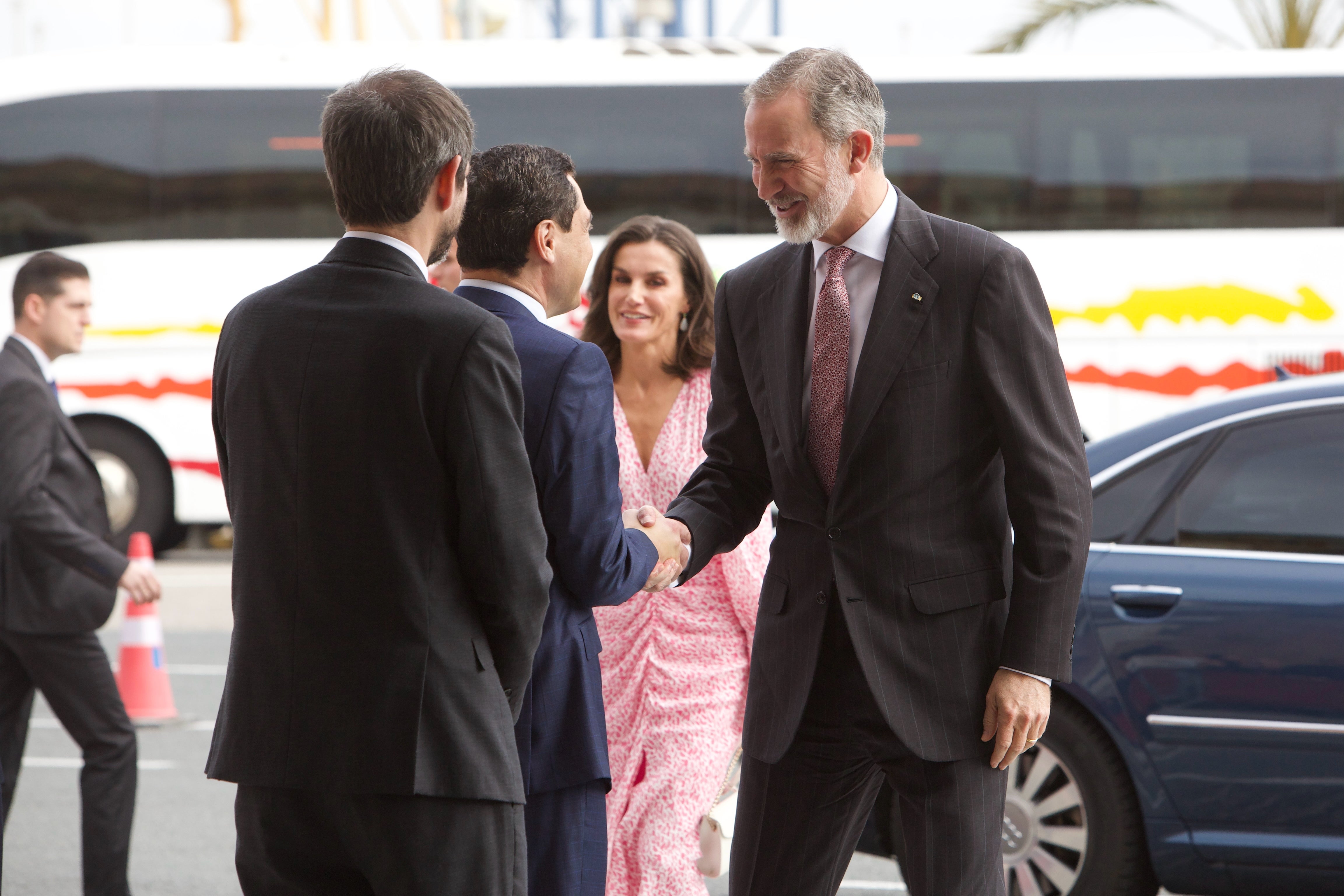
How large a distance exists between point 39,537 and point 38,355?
2.06ft

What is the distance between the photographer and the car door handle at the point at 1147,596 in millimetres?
4066

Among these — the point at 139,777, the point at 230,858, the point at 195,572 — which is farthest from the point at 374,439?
the point at 195,572

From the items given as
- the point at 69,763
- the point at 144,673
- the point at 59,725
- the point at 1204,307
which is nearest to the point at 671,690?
the point at 69,763

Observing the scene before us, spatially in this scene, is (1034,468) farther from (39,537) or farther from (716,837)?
(39,537)

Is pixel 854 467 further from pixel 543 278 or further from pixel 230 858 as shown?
pixel 230 858

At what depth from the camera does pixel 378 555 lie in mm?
2061

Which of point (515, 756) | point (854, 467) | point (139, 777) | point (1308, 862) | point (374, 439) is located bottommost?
point (139, 777)

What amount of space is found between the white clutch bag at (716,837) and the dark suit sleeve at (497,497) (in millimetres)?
1561

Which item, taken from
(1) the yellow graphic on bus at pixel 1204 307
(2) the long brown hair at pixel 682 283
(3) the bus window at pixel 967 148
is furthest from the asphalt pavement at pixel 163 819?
(1) the yellow graphic on bus at pixel 1204 307

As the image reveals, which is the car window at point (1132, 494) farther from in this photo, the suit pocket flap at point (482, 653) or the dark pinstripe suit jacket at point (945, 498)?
the suit pocket flap at point (482, 653)

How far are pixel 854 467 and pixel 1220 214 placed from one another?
10.8m

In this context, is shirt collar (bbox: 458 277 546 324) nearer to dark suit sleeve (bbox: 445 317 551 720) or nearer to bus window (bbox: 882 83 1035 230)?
dark suit sleeve (bbox: 445 317 551 720)

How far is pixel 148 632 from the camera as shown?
743 centimetres

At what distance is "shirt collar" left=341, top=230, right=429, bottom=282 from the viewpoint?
2.18 meters
